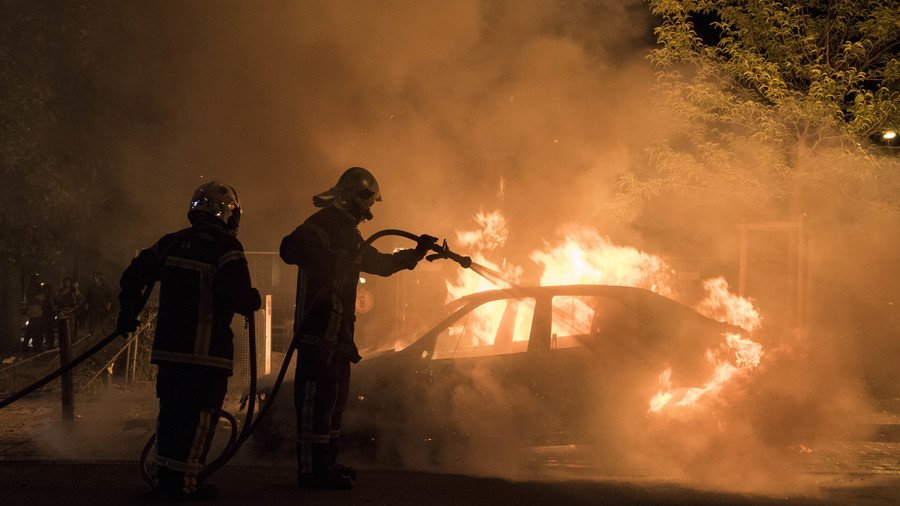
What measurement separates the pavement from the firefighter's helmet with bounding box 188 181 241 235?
1648mm

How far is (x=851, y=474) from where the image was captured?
21.0 ft

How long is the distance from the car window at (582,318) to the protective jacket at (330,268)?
5.25ft

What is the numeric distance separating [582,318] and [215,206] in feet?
9.39

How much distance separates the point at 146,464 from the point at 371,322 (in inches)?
264

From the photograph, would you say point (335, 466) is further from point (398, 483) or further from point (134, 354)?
point (134, 354)

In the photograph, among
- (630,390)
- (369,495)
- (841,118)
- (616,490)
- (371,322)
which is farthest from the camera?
(371,322)

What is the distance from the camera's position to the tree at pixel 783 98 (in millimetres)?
10289

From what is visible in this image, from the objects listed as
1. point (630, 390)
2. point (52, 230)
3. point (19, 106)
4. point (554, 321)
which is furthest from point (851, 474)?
point (52, 230)

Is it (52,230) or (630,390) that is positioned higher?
(52,230)

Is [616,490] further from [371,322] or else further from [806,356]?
[371,322]

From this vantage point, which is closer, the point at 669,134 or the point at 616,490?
the point at 616,490

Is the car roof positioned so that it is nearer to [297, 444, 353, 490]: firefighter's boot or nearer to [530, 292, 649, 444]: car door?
[530, 292, 649, 444]: car door

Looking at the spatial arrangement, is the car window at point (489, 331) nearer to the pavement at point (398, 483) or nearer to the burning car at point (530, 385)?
the burning car at point (530, 385)

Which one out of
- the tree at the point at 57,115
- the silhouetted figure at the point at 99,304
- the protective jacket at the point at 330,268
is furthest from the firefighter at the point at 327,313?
the silhouetted figure at the point at 99,304
